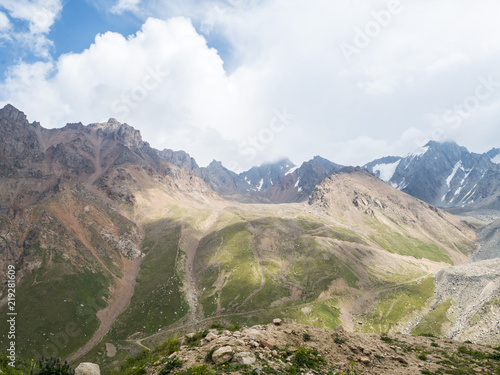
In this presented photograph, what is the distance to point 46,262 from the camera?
118m

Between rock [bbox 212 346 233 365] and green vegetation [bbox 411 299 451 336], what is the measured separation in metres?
91.1

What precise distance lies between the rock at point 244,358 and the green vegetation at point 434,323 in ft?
295

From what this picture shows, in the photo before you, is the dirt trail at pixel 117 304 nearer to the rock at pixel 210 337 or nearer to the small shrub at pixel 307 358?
the rock at pixel 210 337

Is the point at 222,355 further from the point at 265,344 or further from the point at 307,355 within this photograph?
the point at 307,355

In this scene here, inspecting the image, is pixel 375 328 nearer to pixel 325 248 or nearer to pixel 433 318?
pixel 433 318

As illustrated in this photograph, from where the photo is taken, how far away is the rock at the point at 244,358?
18470 millimetres

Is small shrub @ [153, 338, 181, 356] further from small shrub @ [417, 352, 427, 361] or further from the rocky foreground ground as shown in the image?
small shrub @ [417, 352, 427, 361]

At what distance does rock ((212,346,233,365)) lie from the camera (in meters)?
18.6

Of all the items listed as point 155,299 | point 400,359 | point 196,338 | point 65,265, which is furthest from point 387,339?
point 65,265

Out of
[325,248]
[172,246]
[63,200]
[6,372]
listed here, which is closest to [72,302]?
[172,246]

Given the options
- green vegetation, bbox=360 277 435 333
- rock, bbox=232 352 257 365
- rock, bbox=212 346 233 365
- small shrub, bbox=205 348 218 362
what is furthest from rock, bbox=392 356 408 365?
green vegetation, bbox=360 277 435 333

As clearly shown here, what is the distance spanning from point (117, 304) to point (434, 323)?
135 metres

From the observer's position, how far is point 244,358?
1872 cm

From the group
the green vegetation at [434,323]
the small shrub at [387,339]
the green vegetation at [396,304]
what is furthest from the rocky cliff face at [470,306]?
the small shrub at [387,339]
